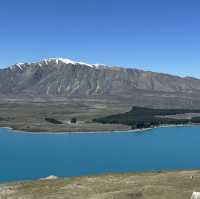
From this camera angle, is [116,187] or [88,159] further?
[88,159]

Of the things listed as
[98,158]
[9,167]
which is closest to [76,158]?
[98,158]

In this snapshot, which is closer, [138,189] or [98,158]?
[138,189]

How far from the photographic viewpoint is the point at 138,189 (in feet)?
142

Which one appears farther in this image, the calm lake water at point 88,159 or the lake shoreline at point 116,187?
the calm lake water at point 88,159

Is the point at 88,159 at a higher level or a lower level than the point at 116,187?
lower

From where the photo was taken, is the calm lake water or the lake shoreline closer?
the lake shoreline

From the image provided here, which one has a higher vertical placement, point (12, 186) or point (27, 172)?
point (12, 186)

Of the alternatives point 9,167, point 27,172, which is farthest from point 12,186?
point 9,167

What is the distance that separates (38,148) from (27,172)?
54.5 m

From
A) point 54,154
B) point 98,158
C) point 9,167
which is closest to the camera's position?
point 9,167

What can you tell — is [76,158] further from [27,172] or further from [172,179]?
[172,179]

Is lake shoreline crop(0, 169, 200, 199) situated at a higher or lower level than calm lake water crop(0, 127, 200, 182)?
higher

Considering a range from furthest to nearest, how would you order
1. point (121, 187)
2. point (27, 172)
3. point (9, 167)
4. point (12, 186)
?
point (9, 167) → point (27, 172) → point (12, 186) → point (121, 187)

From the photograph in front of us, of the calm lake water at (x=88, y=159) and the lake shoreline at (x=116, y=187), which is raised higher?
the lake shoreline at (x=116, y=187)
